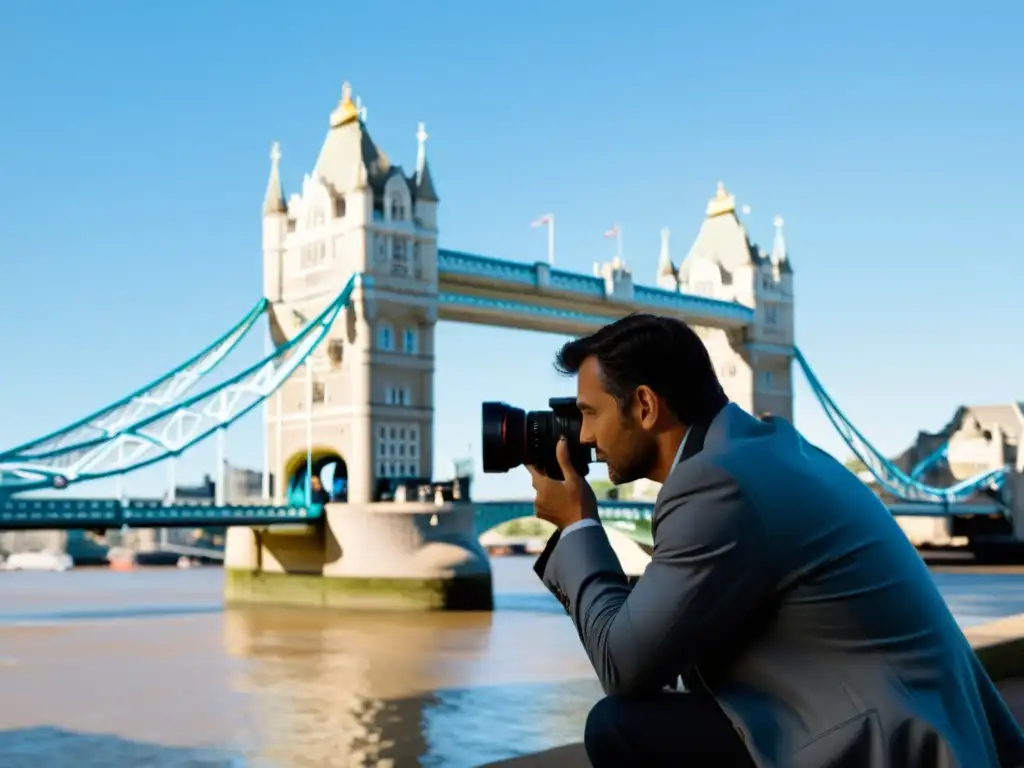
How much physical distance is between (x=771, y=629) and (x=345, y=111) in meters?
25.5

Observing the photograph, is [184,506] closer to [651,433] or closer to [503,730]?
[503,730]

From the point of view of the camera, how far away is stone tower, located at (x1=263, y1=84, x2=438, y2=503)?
956 inches

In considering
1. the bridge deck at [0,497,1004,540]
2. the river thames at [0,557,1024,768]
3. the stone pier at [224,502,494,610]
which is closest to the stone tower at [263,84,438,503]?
the stone pier at [224,502,494,610]

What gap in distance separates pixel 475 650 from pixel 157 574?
88.6 ft

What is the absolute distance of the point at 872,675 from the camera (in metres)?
1.41

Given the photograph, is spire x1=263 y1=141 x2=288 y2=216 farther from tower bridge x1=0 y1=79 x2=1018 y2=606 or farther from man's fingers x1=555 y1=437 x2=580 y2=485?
man's fingers x1=555 y1=437 x2=580 y2=485

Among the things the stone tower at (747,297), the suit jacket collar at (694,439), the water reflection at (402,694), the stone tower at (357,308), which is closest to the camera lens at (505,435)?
the suit jacket collar at (694,439)

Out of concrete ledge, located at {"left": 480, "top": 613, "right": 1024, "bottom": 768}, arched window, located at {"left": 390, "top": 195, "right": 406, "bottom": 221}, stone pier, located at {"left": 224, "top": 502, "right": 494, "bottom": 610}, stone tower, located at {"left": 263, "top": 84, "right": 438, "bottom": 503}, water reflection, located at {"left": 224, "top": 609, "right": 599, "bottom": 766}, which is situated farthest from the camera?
arched window, located at {"left": 390, "top": 195, "right": 406, "bottom": 221}

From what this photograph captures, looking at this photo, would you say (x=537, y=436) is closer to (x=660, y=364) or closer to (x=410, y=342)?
(x=660, y=364)

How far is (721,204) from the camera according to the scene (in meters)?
36.7

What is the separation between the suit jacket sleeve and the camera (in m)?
0.21

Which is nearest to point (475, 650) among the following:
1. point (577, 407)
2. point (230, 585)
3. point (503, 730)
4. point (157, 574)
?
point (503, 730)

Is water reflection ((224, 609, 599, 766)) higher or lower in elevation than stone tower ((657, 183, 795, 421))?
lower

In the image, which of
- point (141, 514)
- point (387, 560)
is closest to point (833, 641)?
point (141, 514)
